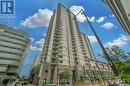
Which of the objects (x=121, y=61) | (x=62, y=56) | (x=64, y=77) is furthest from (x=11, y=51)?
(x=121, y=61)

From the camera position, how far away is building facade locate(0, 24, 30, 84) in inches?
2977

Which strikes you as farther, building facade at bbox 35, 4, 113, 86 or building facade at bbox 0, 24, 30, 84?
building facade at bbox 0, 24, 30, 84

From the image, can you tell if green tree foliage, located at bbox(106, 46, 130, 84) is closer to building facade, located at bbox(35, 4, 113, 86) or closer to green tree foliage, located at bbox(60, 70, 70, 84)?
building facade, located at bbox(35, 4, 113, 86)

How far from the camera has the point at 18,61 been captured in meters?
82.9

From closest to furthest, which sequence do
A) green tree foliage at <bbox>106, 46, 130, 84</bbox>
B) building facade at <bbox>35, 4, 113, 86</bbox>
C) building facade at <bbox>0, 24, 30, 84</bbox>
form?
green tree foliage at <bbox>106, 46, 130, 84</bbox>
building facade at <bbox>35, 4, 113, 86</bbox>
building facade at <bbox>0, 24, 30, 84</bbox>

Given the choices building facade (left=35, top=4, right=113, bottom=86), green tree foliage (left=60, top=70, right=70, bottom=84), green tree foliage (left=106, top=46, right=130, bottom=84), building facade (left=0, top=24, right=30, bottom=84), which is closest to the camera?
green tree foliage (left=106, top=46, right=130, bottom=84)

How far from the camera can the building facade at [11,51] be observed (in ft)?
248

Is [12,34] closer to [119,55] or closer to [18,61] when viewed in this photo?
[18,61]

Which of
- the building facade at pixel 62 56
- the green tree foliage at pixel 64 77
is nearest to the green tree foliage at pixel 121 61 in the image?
the building facade at pixel 62 56

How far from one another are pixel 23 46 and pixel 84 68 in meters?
25.2

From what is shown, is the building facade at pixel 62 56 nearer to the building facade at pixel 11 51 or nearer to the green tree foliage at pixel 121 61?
the building facade at pixel 11 51

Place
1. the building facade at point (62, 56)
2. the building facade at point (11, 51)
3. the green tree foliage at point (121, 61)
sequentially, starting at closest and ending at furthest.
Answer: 1. the green tree foliage at point (121, 61)
2. the building facade at point (62, 56)
3. the building facade at point (11, 51)

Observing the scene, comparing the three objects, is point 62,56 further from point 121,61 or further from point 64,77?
point 121,61

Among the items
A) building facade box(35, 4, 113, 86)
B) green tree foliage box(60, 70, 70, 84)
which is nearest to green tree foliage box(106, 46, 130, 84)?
building facade box(35, 4, 113, 86)
